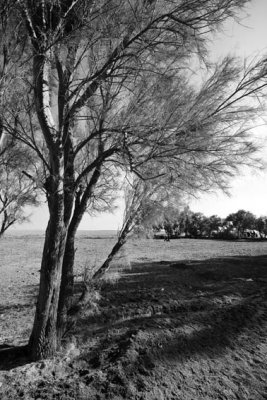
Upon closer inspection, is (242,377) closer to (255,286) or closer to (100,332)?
(100,332)

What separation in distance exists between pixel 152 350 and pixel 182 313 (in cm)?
153

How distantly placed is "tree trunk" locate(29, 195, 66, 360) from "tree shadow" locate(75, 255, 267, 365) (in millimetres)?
777

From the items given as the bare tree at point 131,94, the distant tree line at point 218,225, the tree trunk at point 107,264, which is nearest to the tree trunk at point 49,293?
the bare tree at point 131,94

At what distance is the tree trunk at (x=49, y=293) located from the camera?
3.26 meters

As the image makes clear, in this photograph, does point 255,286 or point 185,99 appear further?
point 255,286

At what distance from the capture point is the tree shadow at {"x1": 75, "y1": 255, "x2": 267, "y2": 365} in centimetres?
386

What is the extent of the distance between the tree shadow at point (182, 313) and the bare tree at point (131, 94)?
4.39 feet

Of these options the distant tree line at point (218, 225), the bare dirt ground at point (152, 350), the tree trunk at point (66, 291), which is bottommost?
the bare dirt ground at point (152, 350)

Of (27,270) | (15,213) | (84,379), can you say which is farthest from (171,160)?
(27,270)

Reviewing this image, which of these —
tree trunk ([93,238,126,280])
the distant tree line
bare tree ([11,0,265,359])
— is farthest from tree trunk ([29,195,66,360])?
the distant tree line

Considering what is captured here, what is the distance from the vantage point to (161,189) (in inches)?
177

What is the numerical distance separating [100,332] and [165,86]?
377 cm

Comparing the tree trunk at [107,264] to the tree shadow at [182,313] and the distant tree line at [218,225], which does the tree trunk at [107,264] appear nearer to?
the tree shadow at [182,313]

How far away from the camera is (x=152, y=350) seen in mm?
3553
